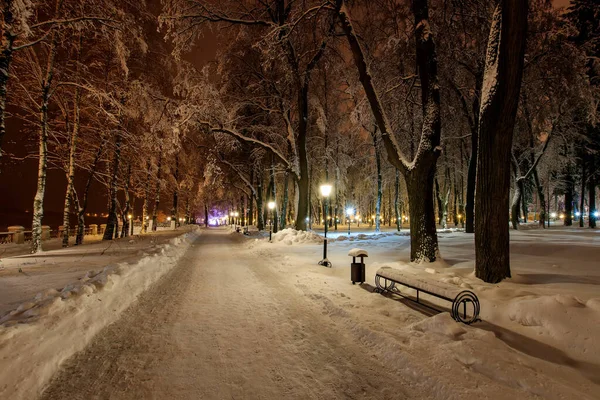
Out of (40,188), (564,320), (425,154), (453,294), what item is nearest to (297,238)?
(425,154)

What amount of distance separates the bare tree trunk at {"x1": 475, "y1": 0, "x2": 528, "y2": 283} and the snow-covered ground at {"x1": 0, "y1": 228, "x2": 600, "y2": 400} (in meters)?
0.72

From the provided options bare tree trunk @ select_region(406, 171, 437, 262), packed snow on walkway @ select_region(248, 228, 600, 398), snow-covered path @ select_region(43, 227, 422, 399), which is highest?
bare tree trunk @ select_region(406, 171, 437, 262)

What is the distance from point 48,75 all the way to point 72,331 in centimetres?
1392

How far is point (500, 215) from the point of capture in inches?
284

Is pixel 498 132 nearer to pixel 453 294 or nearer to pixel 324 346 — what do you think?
pixel 453 294

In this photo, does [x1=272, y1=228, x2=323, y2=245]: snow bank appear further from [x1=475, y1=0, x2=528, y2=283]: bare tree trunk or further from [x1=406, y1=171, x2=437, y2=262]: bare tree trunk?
[x1=475, y1=0, x2=528, y2=283]: bare tree trunk

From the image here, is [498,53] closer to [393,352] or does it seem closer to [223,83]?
[393,352]

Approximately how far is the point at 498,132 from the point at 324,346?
6.09 m

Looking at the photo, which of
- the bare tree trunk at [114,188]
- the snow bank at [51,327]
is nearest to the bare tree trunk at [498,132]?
the snow bank at [51,327]

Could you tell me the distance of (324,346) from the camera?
475cm

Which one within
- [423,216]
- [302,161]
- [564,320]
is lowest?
[564,320]

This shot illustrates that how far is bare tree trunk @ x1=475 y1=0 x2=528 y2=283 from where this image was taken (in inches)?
274

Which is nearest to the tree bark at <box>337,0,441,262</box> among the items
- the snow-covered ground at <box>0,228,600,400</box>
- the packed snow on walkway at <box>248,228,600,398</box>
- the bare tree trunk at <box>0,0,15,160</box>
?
the packed snow on walkway at <box>248,228,600,398</box>

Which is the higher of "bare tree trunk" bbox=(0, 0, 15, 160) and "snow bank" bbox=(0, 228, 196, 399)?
"bare tree trunk" bbox=(0, 0, 15, 160)
